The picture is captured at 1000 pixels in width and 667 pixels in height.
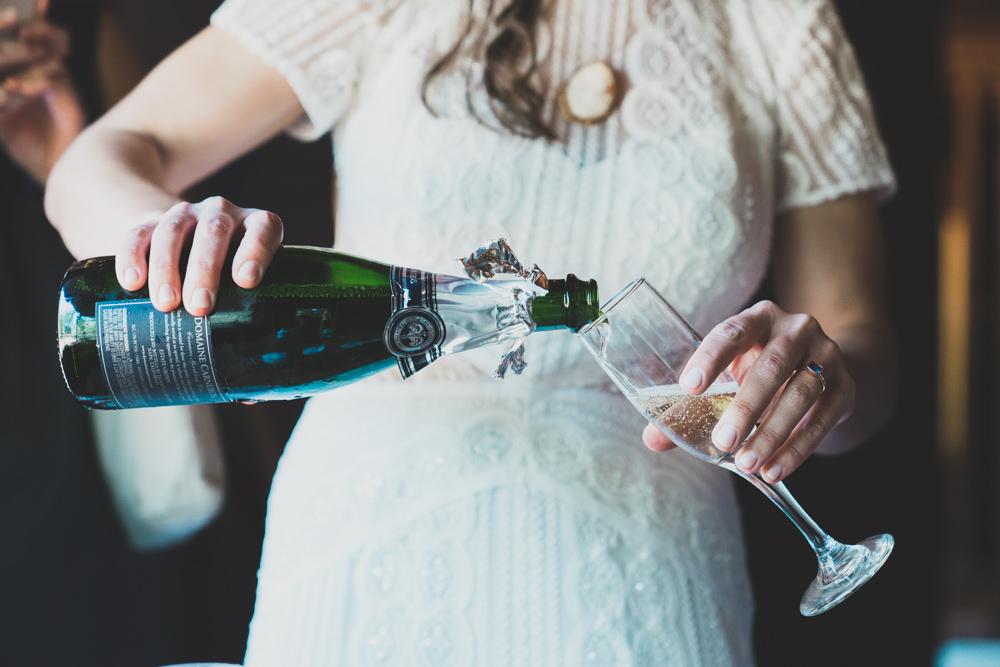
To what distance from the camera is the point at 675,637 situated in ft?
2.49

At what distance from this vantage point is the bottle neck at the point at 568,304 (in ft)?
2.06

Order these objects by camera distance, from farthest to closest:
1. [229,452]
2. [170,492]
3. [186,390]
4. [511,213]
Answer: [229,452] → [170,492] → [511,213] → [186,390]

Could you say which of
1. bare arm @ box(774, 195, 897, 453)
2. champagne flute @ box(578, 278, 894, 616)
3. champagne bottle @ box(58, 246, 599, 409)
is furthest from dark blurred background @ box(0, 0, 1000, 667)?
champagne flute @ box(578, 278, 894, 616)

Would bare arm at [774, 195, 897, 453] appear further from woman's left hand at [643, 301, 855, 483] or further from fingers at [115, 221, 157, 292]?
fingers at [115, 221, 157, 292]

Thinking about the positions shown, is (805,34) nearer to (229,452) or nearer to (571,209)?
(571,209)

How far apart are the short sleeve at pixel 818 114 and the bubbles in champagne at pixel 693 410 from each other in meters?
0.44

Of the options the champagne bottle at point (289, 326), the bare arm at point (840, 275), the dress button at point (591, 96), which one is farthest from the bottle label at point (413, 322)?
the bare arm at point (840, 275)

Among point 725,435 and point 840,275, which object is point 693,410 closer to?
point 725,435

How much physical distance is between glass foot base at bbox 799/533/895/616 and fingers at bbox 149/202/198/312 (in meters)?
0.44

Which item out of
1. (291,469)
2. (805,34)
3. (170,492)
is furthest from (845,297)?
(170,492)

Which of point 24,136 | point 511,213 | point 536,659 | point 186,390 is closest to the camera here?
point 186,390

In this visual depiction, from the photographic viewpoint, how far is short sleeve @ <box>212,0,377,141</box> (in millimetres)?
878

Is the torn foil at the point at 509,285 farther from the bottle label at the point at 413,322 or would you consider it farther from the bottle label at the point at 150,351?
the bottle label at the point at 150,351

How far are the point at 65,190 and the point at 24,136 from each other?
0.59 m
